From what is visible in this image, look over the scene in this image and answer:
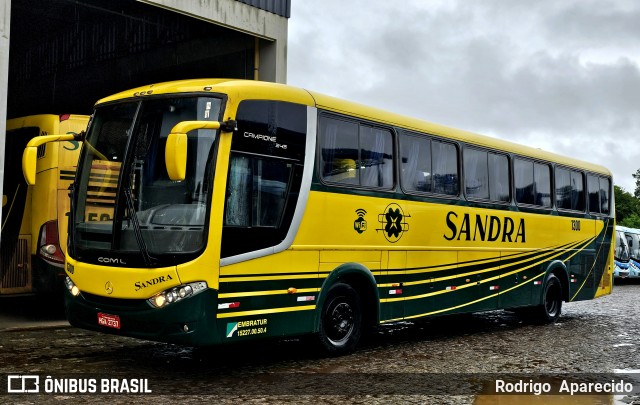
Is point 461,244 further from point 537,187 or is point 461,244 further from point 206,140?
point 206,140

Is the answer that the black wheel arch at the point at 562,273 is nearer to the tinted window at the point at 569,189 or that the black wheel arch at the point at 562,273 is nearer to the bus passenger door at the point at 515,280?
the bus passenger door at the point at 515,280

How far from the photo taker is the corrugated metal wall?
16.0m

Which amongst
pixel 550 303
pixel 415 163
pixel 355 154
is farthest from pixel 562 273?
pixel 355 154

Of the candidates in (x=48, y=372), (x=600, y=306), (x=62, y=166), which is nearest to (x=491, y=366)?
(x=48, y=372)

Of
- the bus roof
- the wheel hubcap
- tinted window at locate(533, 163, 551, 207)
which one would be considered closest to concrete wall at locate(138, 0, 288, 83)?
the bus roof

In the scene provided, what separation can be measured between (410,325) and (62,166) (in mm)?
6600

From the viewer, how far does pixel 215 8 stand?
596 inches

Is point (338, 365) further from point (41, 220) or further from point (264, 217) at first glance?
point (41, 220)

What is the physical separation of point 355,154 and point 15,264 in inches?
251

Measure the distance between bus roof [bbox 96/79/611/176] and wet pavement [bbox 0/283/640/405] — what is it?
9.98 ft

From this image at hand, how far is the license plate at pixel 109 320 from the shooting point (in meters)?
8.23

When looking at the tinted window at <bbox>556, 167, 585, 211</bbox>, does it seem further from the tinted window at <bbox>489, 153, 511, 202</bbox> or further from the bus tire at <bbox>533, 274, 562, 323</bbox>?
the tinted window at <bbox>489, 153, 511, 202</bbox>

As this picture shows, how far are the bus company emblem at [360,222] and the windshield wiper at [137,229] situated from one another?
9.77ft

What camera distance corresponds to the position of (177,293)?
792 cm
